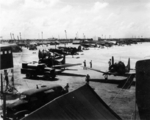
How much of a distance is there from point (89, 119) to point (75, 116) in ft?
2.02

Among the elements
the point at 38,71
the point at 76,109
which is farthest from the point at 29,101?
the point at 38,71

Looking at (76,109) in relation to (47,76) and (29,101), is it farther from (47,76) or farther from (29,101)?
(47,76)

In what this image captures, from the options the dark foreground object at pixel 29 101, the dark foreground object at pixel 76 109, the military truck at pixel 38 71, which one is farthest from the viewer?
the military truck at pixel 38 71

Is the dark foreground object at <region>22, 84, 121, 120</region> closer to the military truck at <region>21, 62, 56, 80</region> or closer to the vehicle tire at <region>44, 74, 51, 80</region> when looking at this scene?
the vehicle tire at <region>44, 74, 51, 80</region>

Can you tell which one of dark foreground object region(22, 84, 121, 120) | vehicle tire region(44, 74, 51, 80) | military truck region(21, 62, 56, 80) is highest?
dark foreground object region(22, 84, 121, 120)

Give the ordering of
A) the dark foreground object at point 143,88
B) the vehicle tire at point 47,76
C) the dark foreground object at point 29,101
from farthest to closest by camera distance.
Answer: the vehicle tire at point 47,76 → the dark foreground object at point 143,88 → the dark foreground object at point 29,101

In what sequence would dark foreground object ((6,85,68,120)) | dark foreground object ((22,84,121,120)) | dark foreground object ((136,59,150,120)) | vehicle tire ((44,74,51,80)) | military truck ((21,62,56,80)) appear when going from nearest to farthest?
dark foreground object ((22,84,121,120)), dark foreground object ((6,85,68,120)), dark foreground object ((136,59,150,120)), vehicle tire ((44,74,51,80)), military truck ((21,62,56,80))

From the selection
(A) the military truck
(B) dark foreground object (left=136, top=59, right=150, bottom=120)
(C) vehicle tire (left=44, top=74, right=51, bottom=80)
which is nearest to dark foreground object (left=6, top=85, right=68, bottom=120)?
(B) dark foreground object (left=136, top=59, right=150, bottom=120)

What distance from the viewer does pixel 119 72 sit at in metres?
25.3

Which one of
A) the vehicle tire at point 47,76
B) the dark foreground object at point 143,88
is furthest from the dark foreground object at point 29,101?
the vehicle tire at point 47,76

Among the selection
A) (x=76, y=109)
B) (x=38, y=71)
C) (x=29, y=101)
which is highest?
(x=76, y=109)

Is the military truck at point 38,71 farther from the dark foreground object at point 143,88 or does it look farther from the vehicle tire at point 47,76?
the dark foreground object at point 143,88

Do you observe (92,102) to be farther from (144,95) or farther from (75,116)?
(144,95)

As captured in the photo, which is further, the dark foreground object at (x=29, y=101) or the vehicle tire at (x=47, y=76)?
the vehicle tire at (x=47, y=76)
